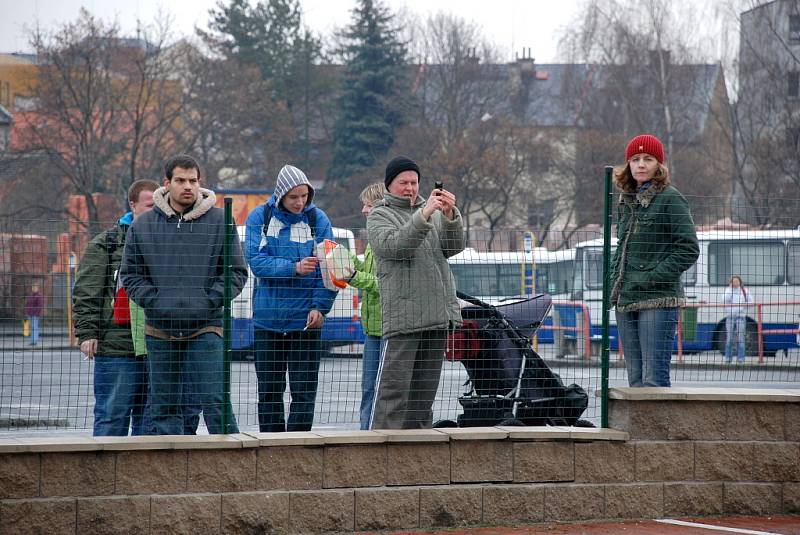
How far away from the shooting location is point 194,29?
5406cm

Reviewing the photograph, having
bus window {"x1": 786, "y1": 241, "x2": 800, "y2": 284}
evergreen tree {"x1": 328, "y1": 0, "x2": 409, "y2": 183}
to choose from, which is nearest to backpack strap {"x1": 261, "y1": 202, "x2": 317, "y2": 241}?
bus window {"x1": 786, "y1": 241, "x2": 800, "y2": 284}

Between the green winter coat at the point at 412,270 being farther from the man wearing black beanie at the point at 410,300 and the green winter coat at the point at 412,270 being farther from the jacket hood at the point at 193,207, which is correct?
the jacket hood at the point at 193,207

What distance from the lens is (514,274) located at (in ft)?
32.6

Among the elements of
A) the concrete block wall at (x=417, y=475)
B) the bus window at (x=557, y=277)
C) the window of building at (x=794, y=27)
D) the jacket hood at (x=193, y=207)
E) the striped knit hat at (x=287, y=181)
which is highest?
the window of building at (x=794, y=27)

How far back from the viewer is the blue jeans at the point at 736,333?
8.27 meters

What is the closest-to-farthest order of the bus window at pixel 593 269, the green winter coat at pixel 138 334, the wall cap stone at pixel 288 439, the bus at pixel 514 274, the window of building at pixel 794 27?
the wall cap stone at pixel 288 439 → the green winter coat at pixel 138 334 → the bus window at pixel 593 269 → the bus at pixel 514 274 → the window of building at pixel 794 27

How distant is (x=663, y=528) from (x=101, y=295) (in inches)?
145

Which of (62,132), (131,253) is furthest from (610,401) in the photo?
(62,132)

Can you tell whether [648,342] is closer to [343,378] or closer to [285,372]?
[343,378]

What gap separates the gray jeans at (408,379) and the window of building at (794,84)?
35.2 m

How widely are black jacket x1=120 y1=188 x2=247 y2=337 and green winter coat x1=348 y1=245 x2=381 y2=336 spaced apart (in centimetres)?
136

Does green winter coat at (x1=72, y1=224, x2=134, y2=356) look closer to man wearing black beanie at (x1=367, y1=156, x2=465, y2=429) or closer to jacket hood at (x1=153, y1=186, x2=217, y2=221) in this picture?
jacket hood at (x1=153, y1=186, x2=217, y2=221)

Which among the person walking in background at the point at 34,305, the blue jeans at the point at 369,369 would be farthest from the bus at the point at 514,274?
the person walking in background at the point at 34,305

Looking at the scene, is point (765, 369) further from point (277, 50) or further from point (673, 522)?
point (277, 50)
